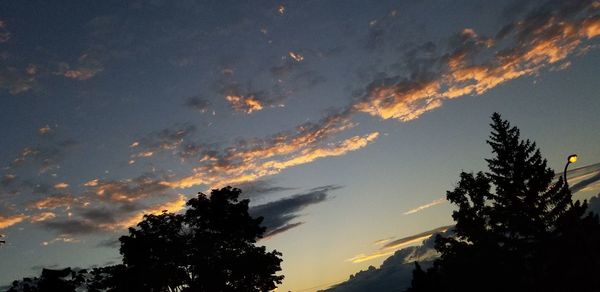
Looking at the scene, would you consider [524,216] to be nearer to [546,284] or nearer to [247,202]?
[546,284]

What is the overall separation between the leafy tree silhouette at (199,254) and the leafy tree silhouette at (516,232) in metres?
21.2

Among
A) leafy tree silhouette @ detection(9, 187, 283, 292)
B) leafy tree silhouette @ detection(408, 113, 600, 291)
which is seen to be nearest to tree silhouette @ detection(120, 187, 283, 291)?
leafy tree silhouette @ detection(9, 187, 283, 292)

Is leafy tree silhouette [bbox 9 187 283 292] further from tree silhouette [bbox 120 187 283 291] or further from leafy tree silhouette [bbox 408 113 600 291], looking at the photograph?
leafy tree silhouette [bbox 408 113 600 291]

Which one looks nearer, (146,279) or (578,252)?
(146,279)

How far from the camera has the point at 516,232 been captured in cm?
4831

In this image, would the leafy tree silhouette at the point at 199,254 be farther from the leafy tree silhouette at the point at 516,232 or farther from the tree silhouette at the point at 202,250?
the leafy tree silhouette at the point at 516,232

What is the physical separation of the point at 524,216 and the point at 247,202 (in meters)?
28.8

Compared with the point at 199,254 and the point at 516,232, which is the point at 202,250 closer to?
the point at 199,254

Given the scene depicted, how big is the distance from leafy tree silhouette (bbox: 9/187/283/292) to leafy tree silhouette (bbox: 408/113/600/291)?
69.5 ft

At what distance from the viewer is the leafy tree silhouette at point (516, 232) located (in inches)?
1713

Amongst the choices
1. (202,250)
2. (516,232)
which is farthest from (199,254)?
(516,232)

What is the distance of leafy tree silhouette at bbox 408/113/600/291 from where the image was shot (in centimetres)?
4350

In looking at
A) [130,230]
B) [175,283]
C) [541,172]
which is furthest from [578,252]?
[130,230]

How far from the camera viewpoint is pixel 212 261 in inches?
1551
